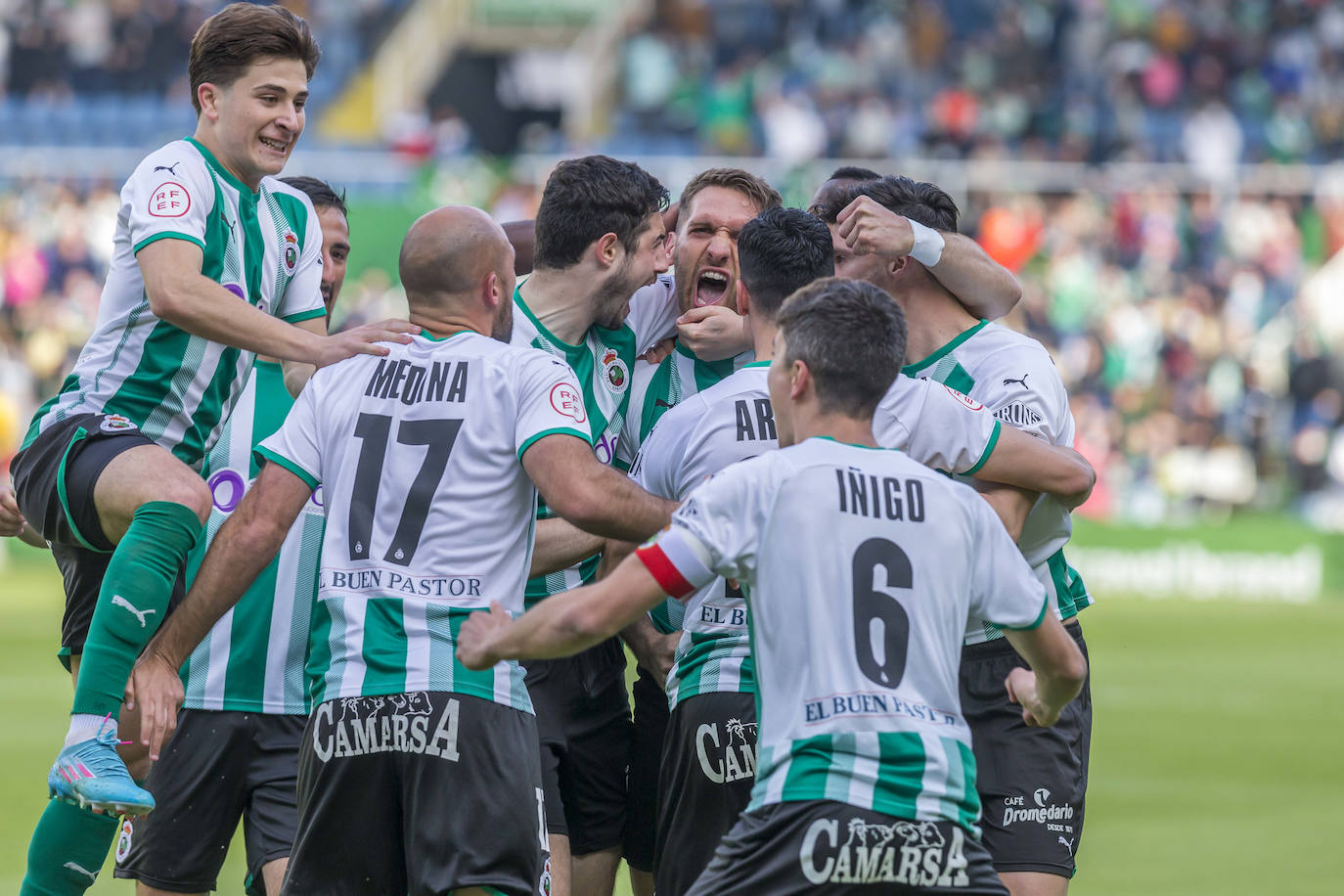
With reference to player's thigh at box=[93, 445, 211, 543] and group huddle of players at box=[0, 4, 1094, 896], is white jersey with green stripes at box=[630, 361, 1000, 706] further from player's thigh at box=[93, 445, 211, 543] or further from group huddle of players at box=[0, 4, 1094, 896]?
player's thigh at box=[93, 445, 211, 543]

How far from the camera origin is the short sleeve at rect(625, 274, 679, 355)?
19.8 ft

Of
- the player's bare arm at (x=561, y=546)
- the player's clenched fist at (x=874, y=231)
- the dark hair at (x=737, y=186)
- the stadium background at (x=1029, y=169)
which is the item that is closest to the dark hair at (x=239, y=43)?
the dark hair at (x=737, y=186)

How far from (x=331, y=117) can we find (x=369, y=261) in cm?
840

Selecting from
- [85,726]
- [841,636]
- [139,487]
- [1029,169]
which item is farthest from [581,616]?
[1029,169]

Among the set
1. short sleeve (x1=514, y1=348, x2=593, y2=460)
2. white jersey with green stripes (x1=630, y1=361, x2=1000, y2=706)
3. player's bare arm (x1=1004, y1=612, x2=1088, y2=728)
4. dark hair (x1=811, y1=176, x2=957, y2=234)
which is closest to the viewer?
player's bare arm (x1=1004, y1=612, x2=1088, y2=728)

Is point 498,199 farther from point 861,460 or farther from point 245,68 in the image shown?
point 861,460

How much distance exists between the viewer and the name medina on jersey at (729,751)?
4965 millimetres

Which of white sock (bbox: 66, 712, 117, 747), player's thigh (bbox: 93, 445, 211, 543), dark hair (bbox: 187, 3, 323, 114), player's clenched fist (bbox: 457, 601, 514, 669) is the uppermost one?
dark hair (bbox: 187, 3, 323, 114)

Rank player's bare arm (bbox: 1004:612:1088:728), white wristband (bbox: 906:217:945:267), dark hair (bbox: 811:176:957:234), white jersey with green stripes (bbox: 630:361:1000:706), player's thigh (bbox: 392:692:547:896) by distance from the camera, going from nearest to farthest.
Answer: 1. player's bare arm (bbox: 1004:612:1088:728)
2. player's thigh (bbox: 392:692:547:896)
3. white jersey with green stripes (bbox: 630:361:1000:706)
4. white wristband (bbox: 906:217:945:267)
5. dark hair (bbox: 811:176:957:234)

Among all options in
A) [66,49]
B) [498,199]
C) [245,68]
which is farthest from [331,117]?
[245,68]

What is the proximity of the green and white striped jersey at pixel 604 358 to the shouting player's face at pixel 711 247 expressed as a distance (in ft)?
0.54

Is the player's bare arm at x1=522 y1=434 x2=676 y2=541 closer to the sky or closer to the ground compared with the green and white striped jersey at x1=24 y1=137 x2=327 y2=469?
closer to the ground

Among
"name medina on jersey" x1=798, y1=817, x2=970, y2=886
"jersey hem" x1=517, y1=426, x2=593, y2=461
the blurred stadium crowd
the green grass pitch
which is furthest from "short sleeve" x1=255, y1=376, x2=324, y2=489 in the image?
the blurred stadium crowd

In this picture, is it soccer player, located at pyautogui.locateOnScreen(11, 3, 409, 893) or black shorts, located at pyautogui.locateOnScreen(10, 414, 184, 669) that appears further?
black shorts, located at pyautogui.locateOnScreen(10, 414, 184, 669)
